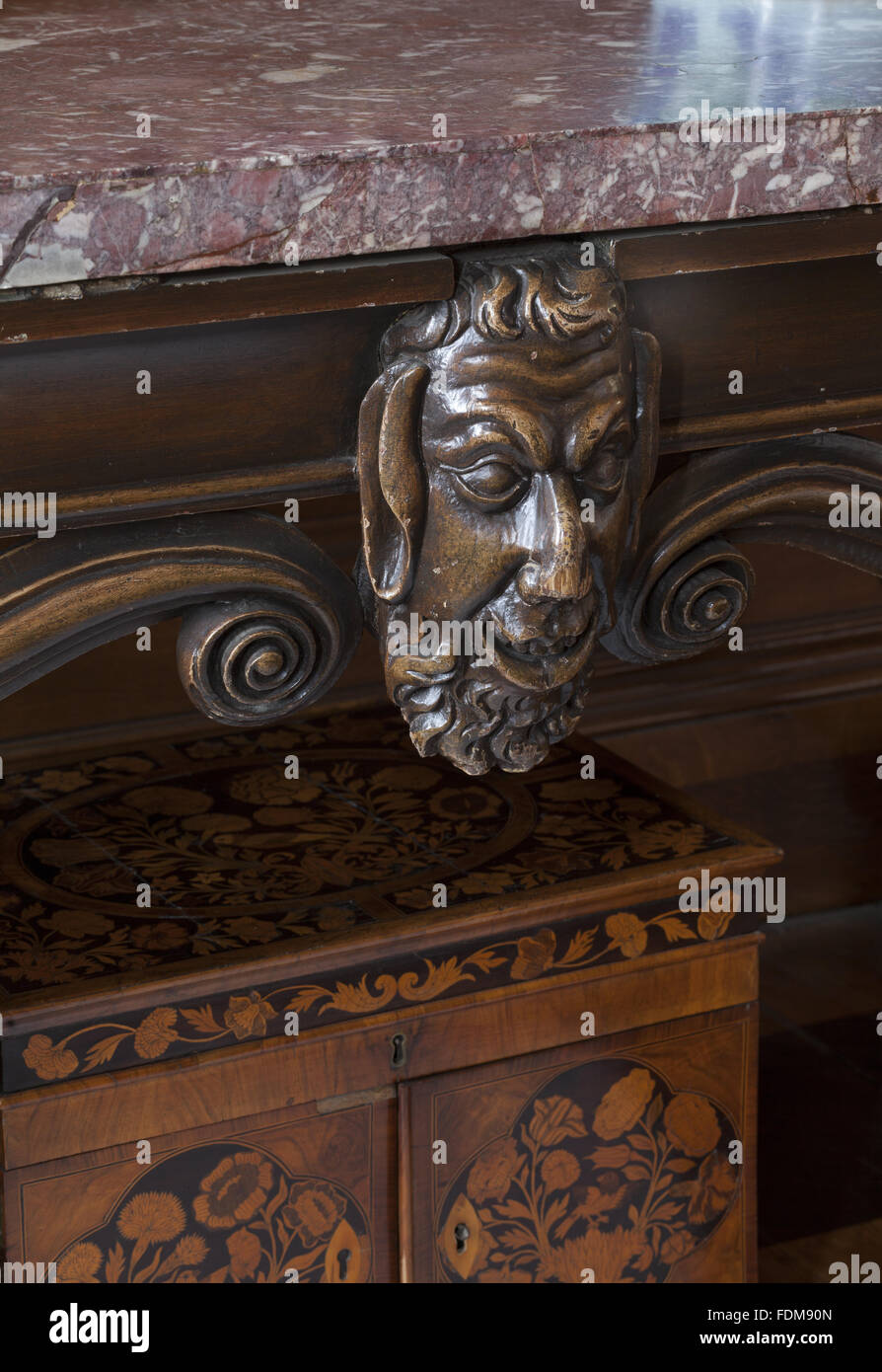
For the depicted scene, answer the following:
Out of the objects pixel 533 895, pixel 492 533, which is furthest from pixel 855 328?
pixel 533 895

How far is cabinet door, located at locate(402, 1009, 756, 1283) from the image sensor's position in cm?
129

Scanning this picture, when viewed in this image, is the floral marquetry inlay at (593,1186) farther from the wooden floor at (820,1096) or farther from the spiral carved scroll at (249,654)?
the spiral carved scroll at (249,654)

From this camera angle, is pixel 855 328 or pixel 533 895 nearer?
pixel 855 328

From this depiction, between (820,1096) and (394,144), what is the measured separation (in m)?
1.45

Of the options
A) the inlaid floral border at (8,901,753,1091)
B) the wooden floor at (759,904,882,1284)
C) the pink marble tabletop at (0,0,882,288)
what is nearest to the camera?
the pink marble tabletop at (0,0,882,288)

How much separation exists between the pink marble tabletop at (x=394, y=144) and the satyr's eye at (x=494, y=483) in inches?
4.3

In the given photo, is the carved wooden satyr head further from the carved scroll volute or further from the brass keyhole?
the brass keyhole

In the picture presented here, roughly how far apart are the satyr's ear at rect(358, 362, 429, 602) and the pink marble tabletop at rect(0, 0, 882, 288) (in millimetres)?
78

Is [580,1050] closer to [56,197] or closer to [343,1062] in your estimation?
[343,1062]

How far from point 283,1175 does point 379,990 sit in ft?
0.51

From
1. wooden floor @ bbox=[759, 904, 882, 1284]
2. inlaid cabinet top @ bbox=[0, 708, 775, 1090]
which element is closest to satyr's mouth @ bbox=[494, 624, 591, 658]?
inlaid cabinet top @ bbox=[0, 708, 775, 1090]

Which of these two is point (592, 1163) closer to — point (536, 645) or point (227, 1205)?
point (227, 1205)

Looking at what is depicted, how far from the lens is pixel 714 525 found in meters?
0.95

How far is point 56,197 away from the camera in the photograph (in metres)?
0.68
